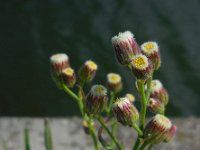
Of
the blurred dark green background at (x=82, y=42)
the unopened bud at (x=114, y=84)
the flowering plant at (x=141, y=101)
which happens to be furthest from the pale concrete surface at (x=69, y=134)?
the blurred dark green background at (x=82, y=42)

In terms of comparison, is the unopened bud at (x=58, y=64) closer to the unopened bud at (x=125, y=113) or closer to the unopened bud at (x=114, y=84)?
the unopened bud at (x=114, y=84)

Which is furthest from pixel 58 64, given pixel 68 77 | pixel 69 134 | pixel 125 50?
pixel 69 134

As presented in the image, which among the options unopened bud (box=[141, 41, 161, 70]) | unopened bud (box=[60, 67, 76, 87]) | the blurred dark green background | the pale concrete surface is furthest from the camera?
the blurred dark green background

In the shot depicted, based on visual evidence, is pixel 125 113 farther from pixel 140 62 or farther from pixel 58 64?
pixel 58 64

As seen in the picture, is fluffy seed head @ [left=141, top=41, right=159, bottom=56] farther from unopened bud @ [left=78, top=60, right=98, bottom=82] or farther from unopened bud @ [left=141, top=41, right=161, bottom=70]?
unopened bud @ [left=78, top=60, right=98, bottom=82]

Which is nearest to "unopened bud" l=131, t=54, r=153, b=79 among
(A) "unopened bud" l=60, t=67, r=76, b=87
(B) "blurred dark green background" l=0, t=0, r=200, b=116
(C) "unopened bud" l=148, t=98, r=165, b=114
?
(C) "unopened bud" l=148, t=98, r=165, b=114
